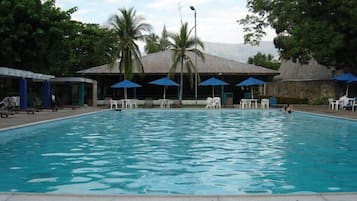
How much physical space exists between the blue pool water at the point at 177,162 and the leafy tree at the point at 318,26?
1401 centimetres

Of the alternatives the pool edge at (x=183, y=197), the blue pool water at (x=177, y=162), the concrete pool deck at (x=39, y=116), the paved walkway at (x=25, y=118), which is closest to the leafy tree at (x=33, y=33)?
the concrete pool deck at (x=39, y=116)

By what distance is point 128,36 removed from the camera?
34625 millimetres

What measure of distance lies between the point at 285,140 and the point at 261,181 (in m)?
6.10

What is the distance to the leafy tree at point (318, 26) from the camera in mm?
27172

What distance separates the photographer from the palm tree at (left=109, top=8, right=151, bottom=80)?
3456 cm

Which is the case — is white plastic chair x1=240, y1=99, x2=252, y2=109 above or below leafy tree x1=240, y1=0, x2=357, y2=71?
below

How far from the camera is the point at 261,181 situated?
7.19 m

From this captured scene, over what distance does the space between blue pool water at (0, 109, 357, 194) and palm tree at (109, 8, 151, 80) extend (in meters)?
19.7

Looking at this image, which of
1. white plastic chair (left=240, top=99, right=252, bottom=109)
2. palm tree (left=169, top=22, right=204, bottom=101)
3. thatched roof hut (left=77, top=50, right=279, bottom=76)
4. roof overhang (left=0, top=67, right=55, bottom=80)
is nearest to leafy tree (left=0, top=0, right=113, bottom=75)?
roof overhang (left=0, top=67, right=55, bottom=80)

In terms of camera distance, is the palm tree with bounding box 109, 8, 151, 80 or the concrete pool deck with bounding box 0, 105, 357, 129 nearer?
the concrete pool deck with bounding box 0, 105, 357, 129

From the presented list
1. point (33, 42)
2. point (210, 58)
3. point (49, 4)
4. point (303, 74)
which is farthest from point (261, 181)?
point (303, 74)

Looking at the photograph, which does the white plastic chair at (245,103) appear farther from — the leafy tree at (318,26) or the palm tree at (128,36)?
the palm tree at (128,36)

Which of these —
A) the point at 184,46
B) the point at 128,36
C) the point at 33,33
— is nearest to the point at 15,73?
the point at 33,33

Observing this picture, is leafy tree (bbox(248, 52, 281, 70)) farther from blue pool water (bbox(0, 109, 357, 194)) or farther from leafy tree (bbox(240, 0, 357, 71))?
blue pool water (bbox(0, 109, 357, 194))
